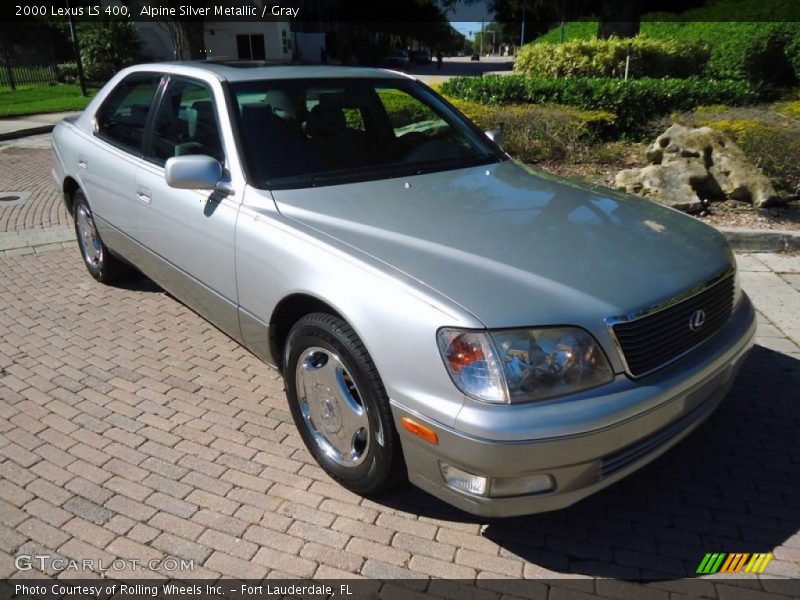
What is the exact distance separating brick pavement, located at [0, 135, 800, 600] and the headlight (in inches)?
31.1

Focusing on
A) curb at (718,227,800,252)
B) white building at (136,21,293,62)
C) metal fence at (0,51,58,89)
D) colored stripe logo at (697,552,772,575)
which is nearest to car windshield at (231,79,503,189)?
colored stripe logo at (697,552,772,575)

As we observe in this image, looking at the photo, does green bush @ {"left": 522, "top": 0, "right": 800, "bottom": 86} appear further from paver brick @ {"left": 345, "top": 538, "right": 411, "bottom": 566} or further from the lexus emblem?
paver brick @ {"left": 345, "top": 538, "right": 411, "bottom": 566}

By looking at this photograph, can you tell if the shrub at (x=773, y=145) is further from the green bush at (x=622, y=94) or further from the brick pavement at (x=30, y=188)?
the brick pavement at (x=30, y=188)

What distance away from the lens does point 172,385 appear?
403cm

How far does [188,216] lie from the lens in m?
3.68

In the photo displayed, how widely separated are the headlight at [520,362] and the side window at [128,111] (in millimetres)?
3019

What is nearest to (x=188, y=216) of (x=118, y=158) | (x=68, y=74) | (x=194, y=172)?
(x=194, y=172)

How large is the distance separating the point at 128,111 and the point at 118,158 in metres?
0.43

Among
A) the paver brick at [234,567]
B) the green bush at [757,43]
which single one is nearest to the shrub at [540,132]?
the paver brick at [234,567]

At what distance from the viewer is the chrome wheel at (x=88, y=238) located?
17.6 feet

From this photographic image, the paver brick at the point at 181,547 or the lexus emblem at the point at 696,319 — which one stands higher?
the lexus emblem at the point at 696,319

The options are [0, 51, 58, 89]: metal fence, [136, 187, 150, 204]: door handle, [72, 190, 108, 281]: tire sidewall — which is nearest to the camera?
[136, 187, 150, 204]: door handle

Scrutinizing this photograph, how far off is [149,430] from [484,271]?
6.81 feet

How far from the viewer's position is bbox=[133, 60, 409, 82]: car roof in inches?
151
